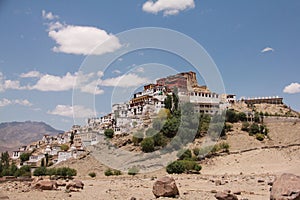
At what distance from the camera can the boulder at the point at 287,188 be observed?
37.1 feet

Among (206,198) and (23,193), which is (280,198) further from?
(23,193)

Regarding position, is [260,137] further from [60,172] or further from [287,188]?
[287,188]

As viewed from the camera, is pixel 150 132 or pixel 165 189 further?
pixel 150 132

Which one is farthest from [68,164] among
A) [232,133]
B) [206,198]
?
[206,198]

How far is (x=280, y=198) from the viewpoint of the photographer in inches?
456

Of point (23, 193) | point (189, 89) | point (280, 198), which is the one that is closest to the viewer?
point (280, 198)

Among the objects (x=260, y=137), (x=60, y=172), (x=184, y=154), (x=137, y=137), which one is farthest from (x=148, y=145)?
(x=260, y=137)

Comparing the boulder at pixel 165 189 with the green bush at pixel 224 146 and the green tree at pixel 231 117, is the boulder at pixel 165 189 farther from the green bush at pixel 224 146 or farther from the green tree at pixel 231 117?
the green tree at pixel 231 117

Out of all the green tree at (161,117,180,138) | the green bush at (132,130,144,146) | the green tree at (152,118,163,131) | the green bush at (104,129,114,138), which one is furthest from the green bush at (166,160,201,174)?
the green bush at (104,129,114,138)

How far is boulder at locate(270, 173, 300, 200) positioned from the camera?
11295 mm

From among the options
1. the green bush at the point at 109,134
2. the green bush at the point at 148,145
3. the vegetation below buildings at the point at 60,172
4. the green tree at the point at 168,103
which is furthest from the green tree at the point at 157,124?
the vegetation below buildings at the point at 60,172

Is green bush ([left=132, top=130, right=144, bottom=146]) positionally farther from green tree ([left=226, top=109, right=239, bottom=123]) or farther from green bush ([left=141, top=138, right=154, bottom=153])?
green tree ([left=226, top=109, right=239, bottom=123])

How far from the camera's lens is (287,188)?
11641mm

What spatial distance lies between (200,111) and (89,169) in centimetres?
2752
